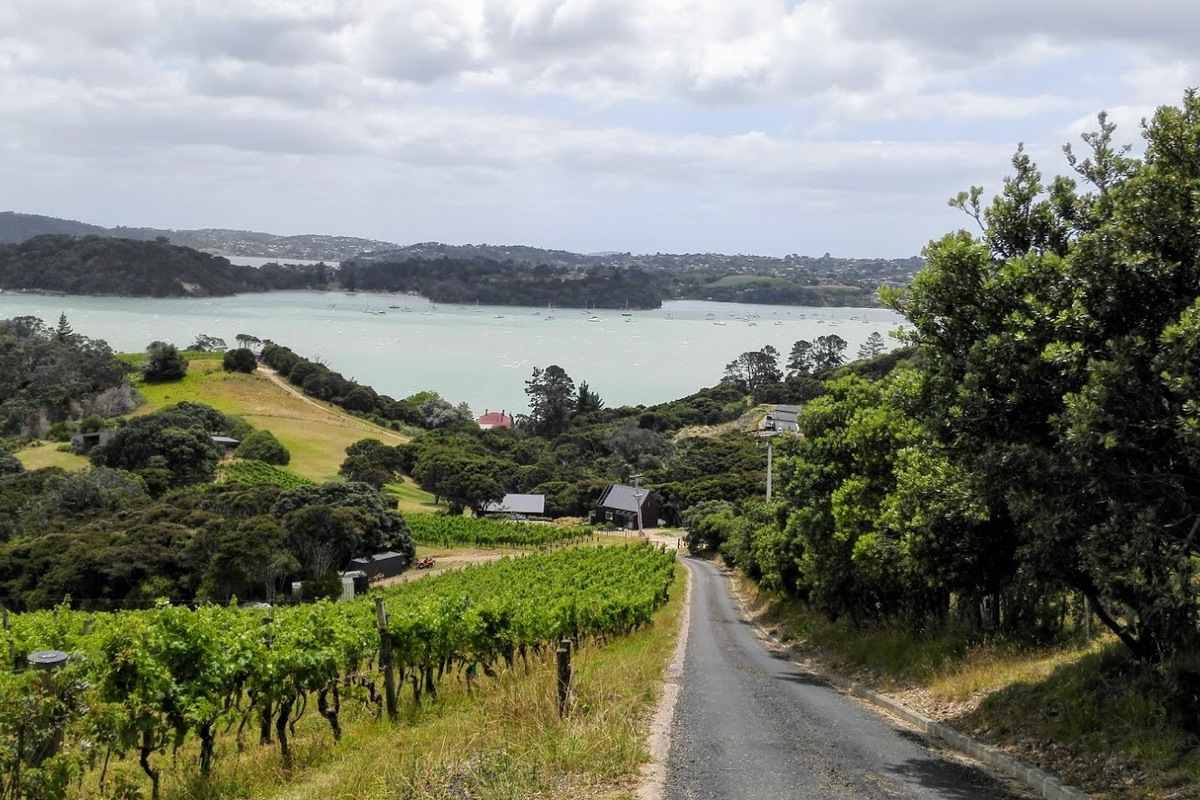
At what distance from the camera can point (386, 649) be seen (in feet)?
39.1

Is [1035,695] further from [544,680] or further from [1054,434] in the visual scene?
[544,680]

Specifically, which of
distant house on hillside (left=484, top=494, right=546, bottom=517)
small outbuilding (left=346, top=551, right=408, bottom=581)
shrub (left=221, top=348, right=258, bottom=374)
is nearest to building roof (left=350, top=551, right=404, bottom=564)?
small outbuilding (left=346, top=551, right=408, bottom=581)

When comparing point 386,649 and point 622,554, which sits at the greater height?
point 386,649

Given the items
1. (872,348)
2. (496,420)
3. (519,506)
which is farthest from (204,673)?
(872,348)

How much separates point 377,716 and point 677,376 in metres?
167

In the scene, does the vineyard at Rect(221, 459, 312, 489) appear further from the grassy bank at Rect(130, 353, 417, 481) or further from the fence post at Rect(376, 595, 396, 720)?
the fence post at Rect(376, 595, 396, 720)

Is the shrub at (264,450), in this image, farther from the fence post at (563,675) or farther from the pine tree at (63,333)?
the fence post at (563,675)

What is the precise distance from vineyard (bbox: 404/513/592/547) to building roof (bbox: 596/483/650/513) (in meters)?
7.37

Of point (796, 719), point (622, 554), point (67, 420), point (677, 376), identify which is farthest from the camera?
point (677, 376)

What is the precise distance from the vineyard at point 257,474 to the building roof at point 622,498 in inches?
933

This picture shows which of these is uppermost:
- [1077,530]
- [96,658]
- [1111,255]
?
[1111,255]

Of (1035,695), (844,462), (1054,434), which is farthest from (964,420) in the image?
(844,462)

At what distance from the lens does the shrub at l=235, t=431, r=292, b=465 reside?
8538cm

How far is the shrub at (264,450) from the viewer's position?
85375 millimetres
